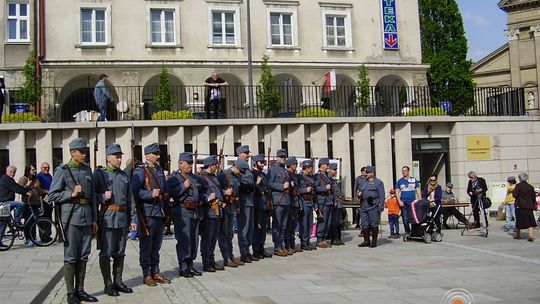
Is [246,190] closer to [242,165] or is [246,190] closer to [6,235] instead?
[242,165]

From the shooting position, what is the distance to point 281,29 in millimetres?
33625

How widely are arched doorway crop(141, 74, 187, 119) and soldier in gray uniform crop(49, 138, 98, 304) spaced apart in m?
19.0

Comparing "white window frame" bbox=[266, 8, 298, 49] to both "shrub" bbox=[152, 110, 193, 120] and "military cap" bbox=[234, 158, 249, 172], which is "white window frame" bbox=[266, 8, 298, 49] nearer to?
"shrub" bbox=[152, 110, 193, 120]

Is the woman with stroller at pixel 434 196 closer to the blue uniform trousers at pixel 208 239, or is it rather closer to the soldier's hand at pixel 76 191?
the blue uniform trousers at pixel 208 239

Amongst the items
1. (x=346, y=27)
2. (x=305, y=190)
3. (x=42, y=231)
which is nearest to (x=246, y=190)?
(x=305, y=190)

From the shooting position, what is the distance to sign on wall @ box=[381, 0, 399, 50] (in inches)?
1378

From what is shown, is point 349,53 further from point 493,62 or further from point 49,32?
point 493,62

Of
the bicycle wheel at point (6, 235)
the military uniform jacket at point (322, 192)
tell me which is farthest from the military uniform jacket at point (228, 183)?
the bicycle wheel at point (6, 235)

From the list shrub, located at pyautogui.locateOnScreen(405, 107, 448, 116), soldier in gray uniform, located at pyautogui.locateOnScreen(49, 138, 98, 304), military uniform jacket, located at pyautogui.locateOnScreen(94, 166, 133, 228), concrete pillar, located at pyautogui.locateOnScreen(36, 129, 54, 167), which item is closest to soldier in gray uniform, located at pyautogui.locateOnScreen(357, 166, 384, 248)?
military uniform jacket, located at pyautogui.locateOnScreen(94, 166, 133, 228)

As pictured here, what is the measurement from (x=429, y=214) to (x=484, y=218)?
235cm

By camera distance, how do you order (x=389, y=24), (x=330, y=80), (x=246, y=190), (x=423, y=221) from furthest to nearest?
(x=389, y=24) < (x=330, y=80) < (x=423, y=221) < (x=246, y=190)

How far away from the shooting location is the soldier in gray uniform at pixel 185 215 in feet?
39.2

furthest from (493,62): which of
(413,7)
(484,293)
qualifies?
(484,293)

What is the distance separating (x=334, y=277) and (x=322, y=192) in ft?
→ 16.7
